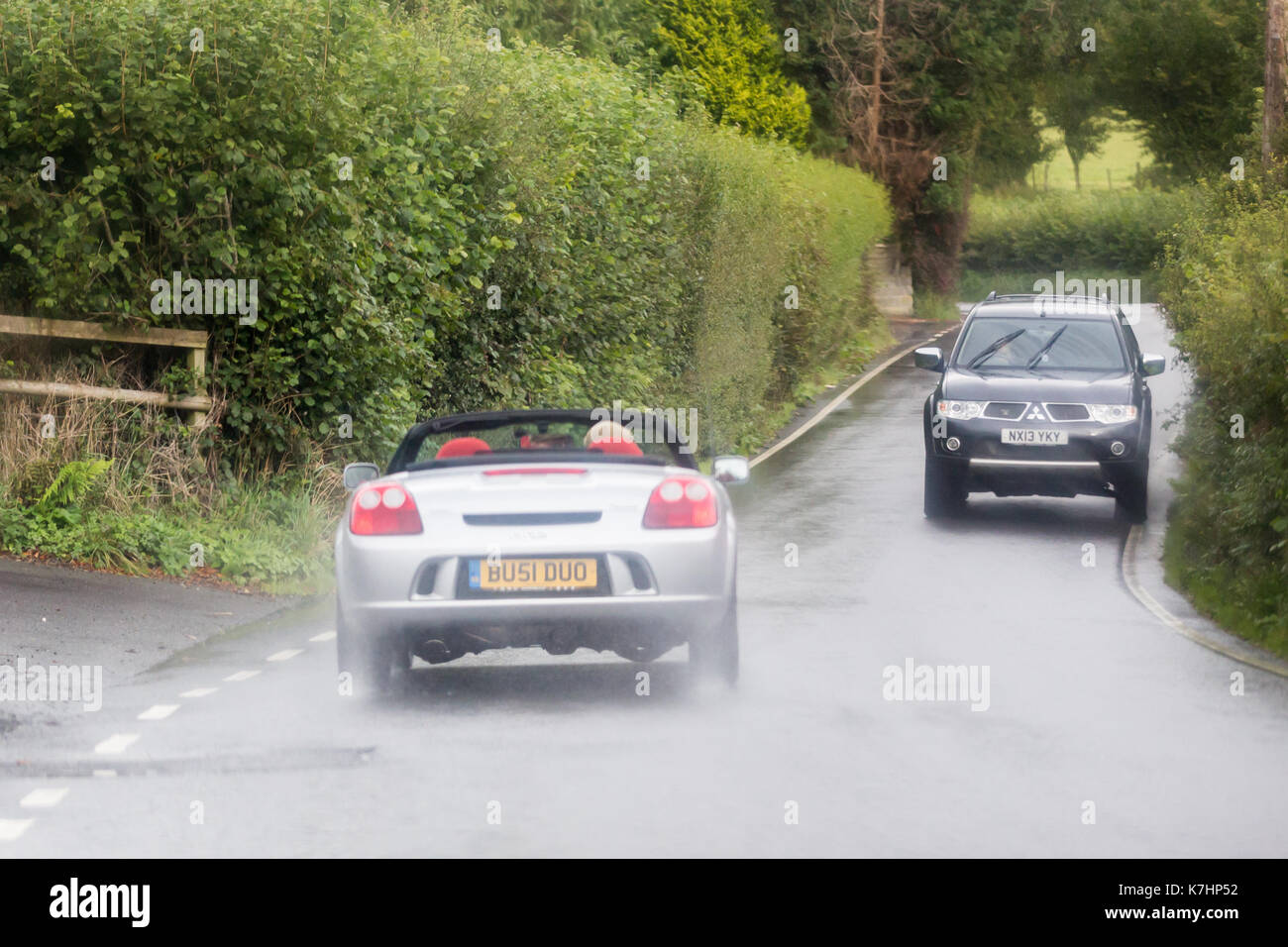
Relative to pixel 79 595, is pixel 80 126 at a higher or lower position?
higher

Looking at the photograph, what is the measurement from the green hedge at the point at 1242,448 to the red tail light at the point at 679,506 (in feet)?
13.9

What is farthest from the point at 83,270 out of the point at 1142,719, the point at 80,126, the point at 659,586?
the point at 1142,719

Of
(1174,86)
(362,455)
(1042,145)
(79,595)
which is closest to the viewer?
(79,595)

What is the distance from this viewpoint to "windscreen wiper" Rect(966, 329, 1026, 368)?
19156 millimetres

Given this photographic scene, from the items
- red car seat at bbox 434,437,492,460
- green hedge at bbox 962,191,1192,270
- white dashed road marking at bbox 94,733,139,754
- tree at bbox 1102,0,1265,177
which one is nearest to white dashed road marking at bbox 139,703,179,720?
Result: white dashed road marking at bbox 94,733,139,754

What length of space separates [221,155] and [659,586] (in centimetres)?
653

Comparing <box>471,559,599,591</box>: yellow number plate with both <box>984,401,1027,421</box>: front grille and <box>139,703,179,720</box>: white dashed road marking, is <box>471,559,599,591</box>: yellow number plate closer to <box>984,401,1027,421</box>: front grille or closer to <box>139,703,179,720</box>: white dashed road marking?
<box>139,703,179,720</box>: white dashed road marking

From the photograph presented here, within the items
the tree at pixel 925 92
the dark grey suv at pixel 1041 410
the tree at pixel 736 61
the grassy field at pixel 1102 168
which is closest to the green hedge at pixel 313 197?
the dark grey suv at pixel 1041 410

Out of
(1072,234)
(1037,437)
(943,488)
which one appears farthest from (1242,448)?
(1072,234)

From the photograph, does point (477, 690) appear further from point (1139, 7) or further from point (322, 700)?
point (1139, 7)

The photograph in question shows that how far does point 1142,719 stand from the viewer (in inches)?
375

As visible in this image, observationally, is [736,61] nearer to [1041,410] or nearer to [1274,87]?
[1274,87]

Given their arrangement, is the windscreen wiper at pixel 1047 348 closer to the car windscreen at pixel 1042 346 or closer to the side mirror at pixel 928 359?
the car windscreen at pixel 1042 346

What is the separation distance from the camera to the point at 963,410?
59.9 feet
